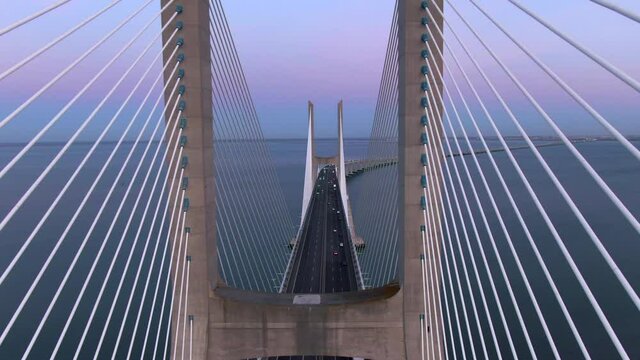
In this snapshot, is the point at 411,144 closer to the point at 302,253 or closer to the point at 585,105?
the point at 585,105

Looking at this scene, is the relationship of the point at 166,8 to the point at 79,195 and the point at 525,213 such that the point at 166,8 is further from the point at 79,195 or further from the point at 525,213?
the point at 79,195

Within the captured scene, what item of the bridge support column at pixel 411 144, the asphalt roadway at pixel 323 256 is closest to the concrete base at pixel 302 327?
the bridge support column at pixel 411 144

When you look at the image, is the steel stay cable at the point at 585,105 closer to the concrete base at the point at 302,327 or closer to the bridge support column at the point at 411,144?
the bridge support column at the point at 411,144

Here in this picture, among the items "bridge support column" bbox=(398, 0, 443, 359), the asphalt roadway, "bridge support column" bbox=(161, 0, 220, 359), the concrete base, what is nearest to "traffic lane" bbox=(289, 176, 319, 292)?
the asphalt roadway

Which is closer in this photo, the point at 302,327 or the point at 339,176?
the point at 302,327

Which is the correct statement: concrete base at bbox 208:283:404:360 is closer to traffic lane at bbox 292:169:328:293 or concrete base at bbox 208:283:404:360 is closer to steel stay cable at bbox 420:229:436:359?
steel stay cable at bbox 420:229:436:359

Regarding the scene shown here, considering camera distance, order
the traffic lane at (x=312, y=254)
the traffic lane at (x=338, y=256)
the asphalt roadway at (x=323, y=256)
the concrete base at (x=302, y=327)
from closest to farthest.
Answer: the concrete base at (x=302, y=327), the asphalt roadway at (x=323, y=256), the traffic lane at (x=312, y=254), the traffic lane at (x=338, y=256)

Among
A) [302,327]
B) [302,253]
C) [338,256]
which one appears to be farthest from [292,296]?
[302,253]
